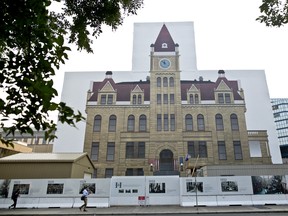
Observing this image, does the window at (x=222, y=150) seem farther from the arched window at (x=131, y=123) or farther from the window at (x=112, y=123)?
the window at (x=112, y=123)

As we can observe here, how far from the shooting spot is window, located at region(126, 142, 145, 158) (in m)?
36.8

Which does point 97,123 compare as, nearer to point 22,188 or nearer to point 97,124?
point 97,124

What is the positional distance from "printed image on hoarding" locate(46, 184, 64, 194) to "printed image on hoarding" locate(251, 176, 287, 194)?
1706 centimetres

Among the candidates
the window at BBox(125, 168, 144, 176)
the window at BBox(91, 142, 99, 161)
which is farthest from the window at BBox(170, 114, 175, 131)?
the window at BBox(91, 142, 99, 161)

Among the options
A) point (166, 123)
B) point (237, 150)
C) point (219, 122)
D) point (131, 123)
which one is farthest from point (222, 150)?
point (131, 123)

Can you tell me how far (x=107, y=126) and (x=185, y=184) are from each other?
2138 cm

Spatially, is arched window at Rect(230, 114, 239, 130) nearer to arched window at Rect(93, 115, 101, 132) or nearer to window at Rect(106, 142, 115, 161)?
window at Rect(106, 142, 115, 161)

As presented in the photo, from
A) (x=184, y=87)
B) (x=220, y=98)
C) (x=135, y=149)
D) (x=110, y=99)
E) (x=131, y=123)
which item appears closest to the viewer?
(x=135, y=149)

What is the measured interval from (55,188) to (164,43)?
3358 cm

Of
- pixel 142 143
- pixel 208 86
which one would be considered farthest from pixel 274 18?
pixel 208 86

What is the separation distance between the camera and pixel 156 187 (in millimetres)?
20438

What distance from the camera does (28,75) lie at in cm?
272

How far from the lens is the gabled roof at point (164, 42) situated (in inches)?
1721

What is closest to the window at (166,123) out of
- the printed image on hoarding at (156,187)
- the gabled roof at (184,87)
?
the gabled roof at (184,87)
